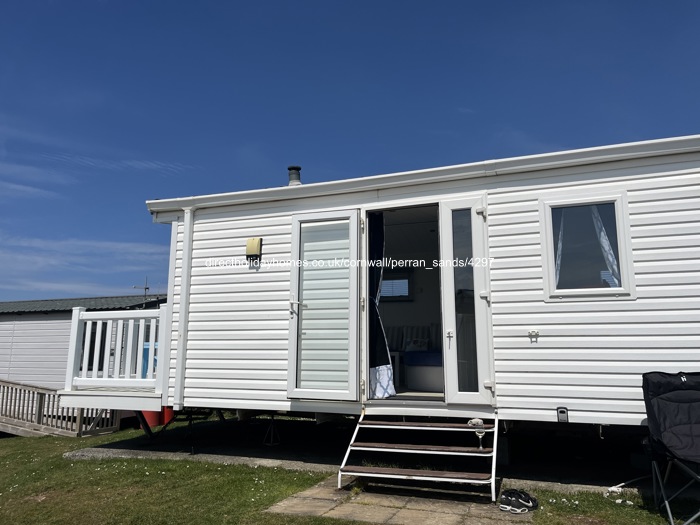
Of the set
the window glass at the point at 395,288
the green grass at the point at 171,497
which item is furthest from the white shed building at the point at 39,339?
the green grass at the point at 171,497

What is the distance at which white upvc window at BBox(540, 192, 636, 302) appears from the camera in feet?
13.9

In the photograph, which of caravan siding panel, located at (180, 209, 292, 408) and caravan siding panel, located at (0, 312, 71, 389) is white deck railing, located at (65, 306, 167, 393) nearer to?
caravan siding panel, located at (180, 209, 292, 408)

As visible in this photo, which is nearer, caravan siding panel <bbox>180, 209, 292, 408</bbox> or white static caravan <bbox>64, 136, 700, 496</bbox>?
white static caravan <bbox>64, 136, 700, 496</bbox>

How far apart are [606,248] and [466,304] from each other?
51.4 inches

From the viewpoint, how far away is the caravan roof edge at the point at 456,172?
4258mm

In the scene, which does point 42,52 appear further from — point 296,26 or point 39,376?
point 39,376

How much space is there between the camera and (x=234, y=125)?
388 inches

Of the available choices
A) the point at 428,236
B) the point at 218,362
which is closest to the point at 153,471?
the point at 218,362

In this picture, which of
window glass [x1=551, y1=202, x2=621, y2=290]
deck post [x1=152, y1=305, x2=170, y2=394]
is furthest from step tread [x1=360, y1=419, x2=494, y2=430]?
deck post [x1=152, y1=305, x2=170, y2=394]

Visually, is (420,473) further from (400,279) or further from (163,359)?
(400,279)

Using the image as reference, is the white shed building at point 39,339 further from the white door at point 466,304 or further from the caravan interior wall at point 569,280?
the white door at point 466,304

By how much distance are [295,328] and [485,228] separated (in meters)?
2.18

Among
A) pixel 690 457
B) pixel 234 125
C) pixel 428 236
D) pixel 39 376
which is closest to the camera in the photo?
pixel 690 457

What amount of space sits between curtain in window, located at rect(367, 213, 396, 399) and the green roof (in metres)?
7.84
